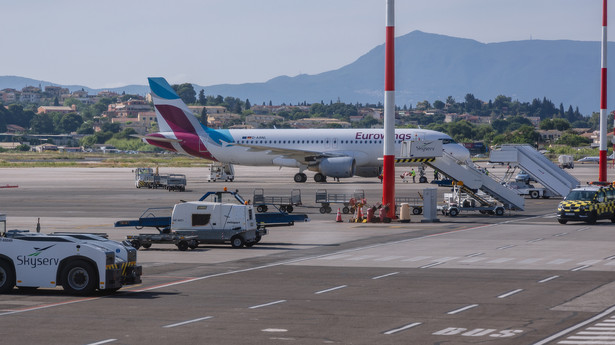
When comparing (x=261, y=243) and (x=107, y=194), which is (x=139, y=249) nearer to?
(x=261, y=243)

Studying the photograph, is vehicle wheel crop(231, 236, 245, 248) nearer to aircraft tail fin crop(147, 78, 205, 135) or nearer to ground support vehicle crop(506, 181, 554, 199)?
ground support vehicle crop(506, 181, 554, 199)

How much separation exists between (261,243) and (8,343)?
23.2 m

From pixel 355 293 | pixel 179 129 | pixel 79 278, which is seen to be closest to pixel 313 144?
pixel 179 129

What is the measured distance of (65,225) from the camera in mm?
49250

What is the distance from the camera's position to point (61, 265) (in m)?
25.7

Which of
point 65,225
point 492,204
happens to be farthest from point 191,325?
point 492,204

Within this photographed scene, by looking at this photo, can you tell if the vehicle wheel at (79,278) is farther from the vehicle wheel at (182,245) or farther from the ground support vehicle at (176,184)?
the ground support vehicle at (176,184)

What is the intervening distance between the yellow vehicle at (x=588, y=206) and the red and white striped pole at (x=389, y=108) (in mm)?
9446

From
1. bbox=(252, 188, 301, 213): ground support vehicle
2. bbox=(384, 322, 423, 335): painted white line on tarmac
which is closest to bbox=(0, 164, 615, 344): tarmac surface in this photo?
bbox=(384, 322, 423, 335): painted white line on tarmac

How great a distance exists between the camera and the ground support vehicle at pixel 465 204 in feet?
192

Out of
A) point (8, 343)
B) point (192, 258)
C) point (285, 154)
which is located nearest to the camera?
point (8, 343)

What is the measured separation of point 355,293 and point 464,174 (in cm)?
3347

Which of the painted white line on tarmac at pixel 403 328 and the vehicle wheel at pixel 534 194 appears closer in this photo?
the painted white line on tarmac at pixel 403 328

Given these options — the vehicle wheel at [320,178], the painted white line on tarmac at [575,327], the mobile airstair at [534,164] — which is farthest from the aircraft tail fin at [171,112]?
the painted white line on tarmac at [575,327]
